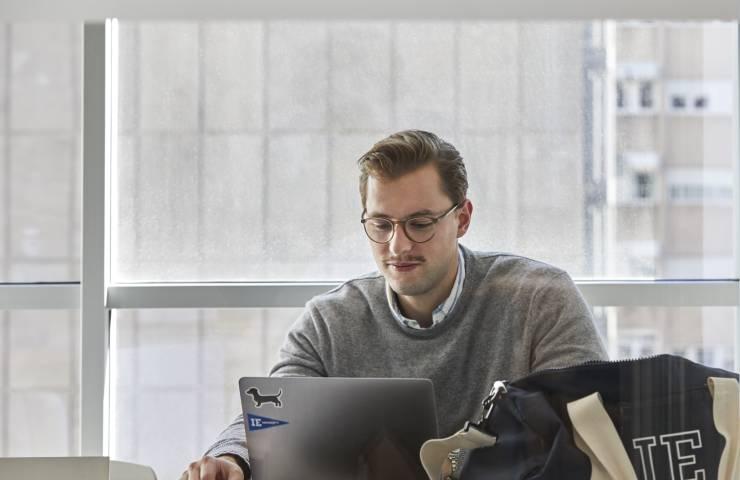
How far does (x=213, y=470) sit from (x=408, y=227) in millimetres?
621

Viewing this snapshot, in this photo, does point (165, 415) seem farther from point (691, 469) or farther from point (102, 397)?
point (691, 469)

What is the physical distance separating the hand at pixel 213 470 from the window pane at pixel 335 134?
582 mm

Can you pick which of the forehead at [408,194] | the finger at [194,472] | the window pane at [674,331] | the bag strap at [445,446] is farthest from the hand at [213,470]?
the window pane at [674,331]

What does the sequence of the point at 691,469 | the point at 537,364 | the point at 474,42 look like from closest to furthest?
the point at 691,469 → the point at 537,364 → the point at 474,42

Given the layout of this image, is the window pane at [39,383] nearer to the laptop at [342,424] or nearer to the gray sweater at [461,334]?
the gray sweater at [461,334]

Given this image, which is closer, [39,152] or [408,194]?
[408,194]

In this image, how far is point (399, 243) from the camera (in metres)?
1.59

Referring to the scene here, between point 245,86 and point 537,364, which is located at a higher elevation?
point 245,86

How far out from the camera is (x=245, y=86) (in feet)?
5.53

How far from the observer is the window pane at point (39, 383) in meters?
1.68

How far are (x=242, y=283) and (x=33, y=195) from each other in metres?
0.48

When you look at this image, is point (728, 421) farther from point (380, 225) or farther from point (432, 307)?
point (380, 225)

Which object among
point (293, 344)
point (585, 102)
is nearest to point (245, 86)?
point (293, 344)

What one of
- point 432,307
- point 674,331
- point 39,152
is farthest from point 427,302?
point 39,152
